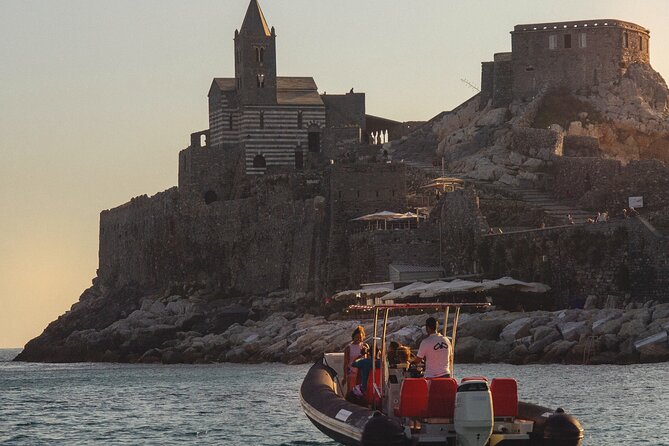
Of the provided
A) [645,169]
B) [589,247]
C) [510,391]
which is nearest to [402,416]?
[510,391]

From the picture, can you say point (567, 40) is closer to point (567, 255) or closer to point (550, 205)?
point (550, 205)

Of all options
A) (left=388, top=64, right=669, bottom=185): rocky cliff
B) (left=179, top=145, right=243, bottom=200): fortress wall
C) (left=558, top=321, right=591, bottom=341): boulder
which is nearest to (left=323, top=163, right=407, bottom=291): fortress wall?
(left=388, top=64, right=669, bottom=185): rocky cliff

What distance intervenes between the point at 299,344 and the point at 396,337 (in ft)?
23.1

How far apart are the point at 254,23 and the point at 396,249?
62.8 feet

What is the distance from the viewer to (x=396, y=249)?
68750 millimetres

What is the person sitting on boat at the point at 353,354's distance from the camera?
107ft

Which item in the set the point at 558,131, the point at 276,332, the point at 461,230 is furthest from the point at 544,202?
the point at 276,332

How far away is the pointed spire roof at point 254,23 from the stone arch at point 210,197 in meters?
7.81

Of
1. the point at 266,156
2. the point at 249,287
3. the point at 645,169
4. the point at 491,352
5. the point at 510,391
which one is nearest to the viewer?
the point at 510,391

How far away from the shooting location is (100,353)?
258 ft

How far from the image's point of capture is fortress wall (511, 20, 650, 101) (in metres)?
85.6

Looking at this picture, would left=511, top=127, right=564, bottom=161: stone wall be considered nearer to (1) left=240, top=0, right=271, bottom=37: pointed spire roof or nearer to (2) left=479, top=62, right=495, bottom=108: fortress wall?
(2) left=479, top=62, right=495, bottom=108: fortress wall

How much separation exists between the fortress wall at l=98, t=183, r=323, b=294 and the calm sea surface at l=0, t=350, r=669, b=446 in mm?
15217

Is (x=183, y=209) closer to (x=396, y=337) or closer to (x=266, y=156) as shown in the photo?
(x=266, y=156)
